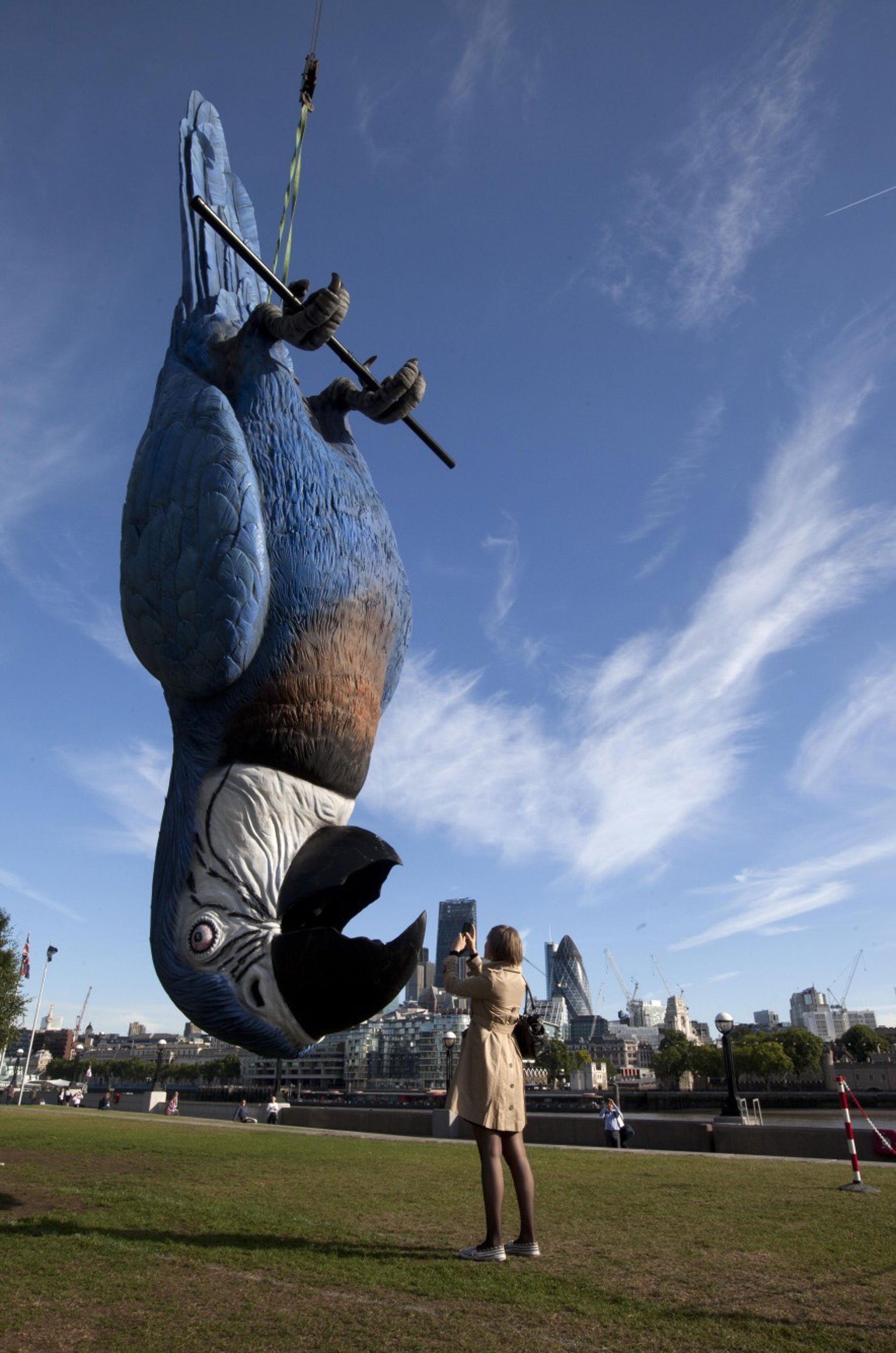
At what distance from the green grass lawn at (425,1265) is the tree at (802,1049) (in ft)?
311

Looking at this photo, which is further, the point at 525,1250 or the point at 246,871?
the point at 246,871

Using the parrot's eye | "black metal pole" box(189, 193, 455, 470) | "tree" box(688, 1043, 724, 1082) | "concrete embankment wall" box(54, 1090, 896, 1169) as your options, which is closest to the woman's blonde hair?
the parrot's eye

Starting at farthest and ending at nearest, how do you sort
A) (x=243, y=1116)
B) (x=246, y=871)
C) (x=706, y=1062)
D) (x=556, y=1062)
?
(x=556, y=1062)
(x=706, y=1062)
(x=243, y=1116)
(x=246, y=871)

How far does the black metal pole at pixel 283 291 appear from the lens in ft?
17.7

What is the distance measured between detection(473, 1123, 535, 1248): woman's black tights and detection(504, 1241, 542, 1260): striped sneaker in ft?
0.07

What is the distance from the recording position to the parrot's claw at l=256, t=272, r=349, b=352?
562 centimetres

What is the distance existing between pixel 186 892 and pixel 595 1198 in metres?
4.06

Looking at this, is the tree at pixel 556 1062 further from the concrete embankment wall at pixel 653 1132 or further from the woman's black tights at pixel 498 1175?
the woman's black tights at pixel 498 1175

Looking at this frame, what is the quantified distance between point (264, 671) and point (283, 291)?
98.8 inches

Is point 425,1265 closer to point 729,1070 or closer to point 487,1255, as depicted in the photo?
point 487,1255

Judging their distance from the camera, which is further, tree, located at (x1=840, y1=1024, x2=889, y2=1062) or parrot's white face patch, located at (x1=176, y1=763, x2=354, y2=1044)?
tree, located at (x1=840, y1=1024, x2=889, y2=1062)

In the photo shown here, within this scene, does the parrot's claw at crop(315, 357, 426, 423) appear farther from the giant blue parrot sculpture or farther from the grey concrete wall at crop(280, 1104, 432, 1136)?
the grey concrete wall at crop(280, 1104, 432, 1136)

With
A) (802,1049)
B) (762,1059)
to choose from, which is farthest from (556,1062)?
(762,1059)

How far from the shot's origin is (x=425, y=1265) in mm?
3943
